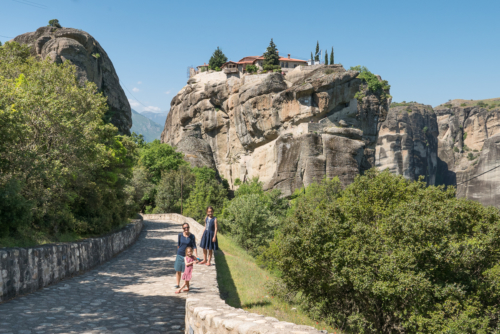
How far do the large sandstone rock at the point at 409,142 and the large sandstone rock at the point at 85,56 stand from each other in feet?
201

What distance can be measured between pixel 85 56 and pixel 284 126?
103 ft

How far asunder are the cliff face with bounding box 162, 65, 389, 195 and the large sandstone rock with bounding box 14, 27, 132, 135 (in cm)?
1782

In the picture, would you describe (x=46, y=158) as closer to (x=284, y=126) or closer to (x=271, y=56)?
(x=284, y=126)

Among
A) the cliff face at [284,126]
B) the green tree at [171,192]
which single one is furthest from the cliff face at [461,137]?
the green tree at [171,192]

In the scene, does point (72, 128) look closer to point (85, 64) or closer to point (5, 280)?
point (5, 280)

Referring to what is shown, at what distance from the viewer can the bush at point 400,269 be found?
1483 cm

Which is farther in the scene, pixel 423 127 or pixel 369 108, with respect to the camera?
pixel 423 127

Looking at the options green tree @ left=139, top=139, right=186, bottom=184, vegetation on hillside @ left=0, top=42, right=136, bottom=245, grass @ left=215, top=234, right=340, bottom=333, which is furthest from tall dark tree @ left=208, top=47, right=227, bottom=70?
grass @ left=215, top=234, right=340, bottom=333

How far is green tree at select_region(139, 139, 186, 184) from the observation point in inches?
2290

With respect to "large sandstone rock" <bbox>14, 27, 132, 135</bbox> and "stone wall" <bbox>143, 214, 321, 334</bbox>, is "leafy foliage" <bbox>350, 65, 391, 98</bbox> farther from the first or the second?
"stone wall" <bbox>143, 214, 321, 334</bbox>

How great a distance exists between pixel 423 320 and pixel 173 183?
42075mm

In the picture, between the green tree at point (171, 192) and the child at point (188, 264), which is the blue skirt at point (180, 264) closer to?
the child at point (188, 264)

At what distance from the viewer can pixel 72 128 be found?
1377 cm

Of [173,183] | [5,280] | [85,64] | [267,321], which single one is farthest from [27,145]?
[173,183]
